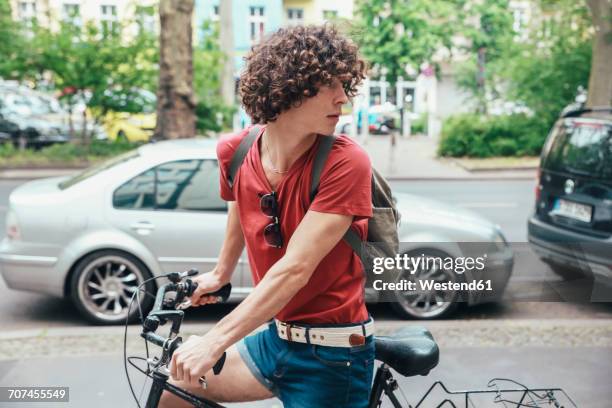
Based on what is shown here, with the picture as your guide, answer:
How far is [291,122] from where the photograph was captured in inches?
83.2

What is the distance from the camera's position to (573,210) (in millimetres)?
6859

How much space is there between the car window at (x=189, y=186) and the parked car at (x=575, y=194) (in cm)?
284

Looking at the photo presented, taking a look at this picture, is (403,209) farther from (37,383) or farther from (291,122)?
(291,122)

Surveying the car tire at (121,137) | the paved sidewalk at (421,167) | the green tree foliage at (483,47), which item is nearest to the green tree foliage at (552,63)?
the paved sidewalk at (421,167)

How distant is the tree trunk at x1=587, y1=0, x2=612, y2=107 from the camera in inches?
669

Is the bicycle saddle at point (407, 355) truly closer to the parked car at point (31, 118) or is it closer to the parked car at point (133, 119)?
the parked car at point (133, 119)

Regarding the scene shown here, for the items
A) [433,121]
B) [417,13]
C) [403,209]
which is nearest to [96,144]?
[417,13]

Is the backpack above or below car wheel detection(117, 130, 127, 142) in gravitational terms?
above

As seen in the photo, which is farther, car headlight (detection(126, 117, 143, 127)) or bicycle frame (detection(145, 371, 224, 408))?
car headlight (detection(126, 117, 143, 127))

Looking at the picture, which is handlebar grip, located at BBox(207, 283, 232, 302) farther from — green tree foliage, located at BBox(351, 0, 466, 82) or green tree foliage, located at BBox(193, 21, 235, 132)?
green tree foliage, located at BBox(351, 0, 466, 82)

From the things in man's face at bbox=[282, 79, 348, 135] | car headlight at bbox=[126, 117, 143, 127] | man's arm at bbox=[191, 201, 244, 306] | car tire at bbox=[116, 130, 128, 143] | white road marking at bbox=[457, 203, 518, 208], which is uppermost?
man's face at bbox=[282, 79, 348, 135]

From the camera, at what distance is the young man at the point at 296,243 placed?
2037mm

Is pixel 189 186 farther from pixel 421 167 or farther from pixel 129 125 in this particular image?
pixel 421 167

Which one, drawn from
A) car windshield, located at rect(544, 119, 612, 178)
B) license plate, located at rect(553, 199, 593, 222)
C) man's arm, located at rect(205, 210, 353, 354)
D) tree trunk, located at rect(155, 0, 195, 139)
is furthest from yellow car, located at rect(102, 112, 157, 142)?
man's arm, located at rect(205, 210, 353, 354)
